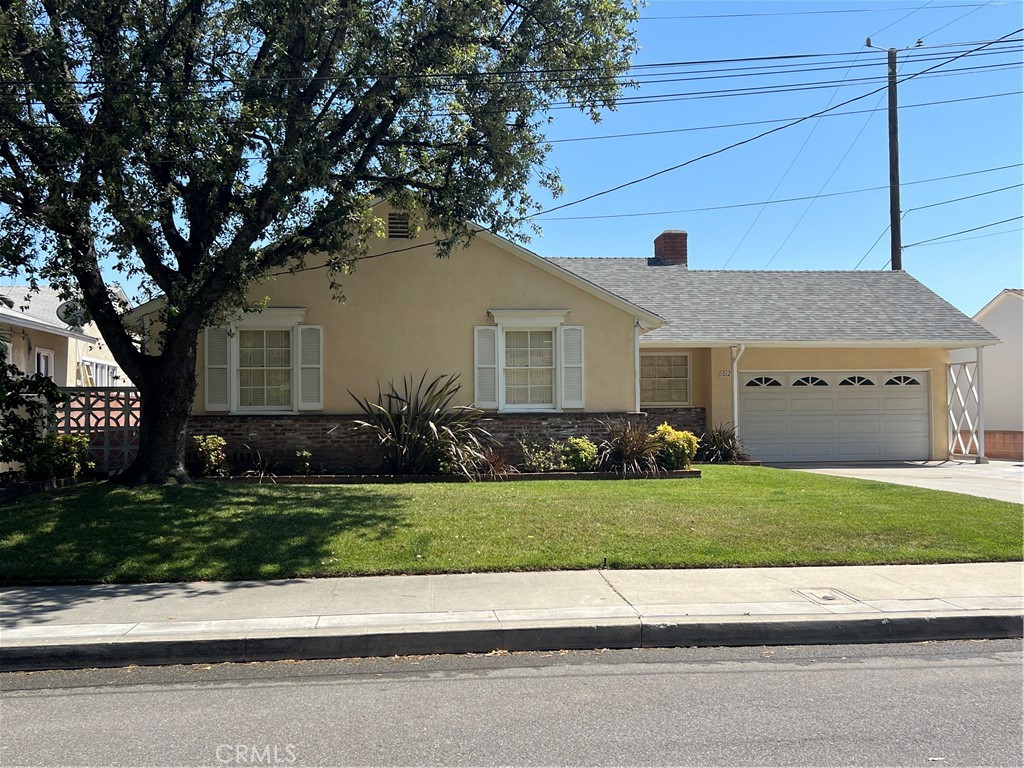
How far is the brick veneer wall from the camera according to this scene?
14875 mm

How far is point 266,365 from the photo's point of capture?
1529 centimetres

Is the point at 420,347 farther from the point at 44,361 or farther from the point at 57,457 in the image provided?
the point at 44,361

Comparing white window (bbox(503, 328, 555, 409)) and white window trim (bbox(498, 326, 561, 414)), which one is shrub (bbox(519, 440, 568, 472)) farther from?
white window (bbox(503, 328, 555, 409))

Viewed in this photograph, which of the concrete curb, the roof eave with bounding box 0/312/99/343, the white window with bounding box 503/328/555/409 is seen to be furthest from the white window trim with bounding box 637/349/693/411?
the concrete curb

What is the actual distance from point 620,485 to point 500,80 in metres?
6.26

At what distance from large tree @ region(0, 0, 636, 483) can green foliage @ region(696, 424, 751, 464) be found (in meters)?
7.96

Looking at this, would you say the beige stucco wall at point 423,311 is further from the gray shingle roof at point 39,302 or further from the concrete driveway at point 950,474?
the gray shingle roof at point 39,302

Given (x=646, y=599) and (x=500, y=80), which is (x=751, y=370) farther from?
(x=646, y=599)

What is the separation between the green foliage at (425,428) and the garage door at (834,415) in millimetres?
7836

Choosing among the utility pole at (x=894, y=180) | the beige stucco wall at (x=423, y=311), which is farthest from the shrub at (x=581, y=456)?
the utility pole at (x=894, y=180)

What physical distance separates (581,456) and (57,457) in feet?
27.2

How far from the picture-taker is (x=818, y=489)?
1283 cm

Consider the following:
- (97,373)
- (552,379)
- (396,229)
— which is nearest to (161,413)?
(396,229)

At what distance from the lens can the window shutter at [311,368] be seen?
49.7 feet
